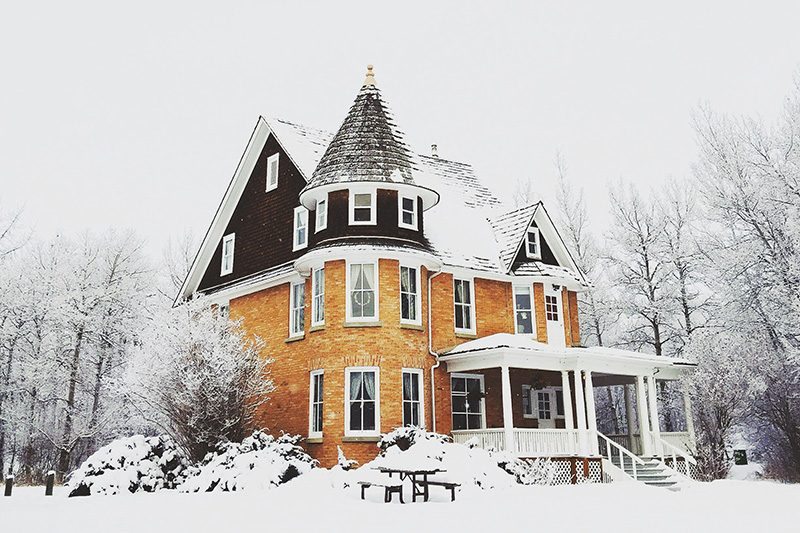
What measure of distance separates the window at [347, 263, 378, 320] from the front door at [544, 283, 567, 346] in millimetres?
6915

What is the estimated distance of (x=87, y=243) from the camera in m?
35.5

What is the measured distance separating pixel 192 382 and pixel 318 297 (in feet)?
14.9

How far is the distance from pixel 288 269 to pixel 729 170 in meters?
16.2

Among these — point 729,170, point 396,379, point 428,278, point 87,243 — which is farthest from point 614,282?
point 87,243

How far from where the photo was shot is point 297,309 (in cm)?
2308

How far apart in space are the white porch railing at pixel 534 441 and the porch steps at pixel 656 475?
1.68m

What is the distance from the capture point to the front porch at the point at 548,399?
20219 mm

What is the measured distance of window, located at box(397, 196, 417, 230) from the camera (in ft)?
72.7

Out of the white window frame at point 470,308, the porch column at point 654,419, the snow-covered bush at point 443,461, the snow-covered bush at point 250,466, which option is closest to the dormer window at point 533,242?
the white window frame at point 470,308

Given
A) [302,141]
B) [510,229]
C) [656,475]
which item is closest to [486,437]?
[656,475]

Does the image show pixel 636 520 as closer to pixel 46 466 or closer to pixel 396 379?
pixel 396 379

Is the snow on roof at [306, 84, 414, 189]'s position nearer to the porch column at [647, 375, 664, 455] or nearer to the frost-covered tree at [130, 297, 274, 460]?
the frost-covered tree at [130, 297, 274, 460]

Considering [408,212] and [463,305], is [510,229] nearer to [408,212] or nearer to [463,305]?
[463,305]

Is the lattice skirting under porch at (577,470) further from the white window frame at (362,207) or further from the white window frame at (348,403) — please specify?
the white window frame at (362,207)
